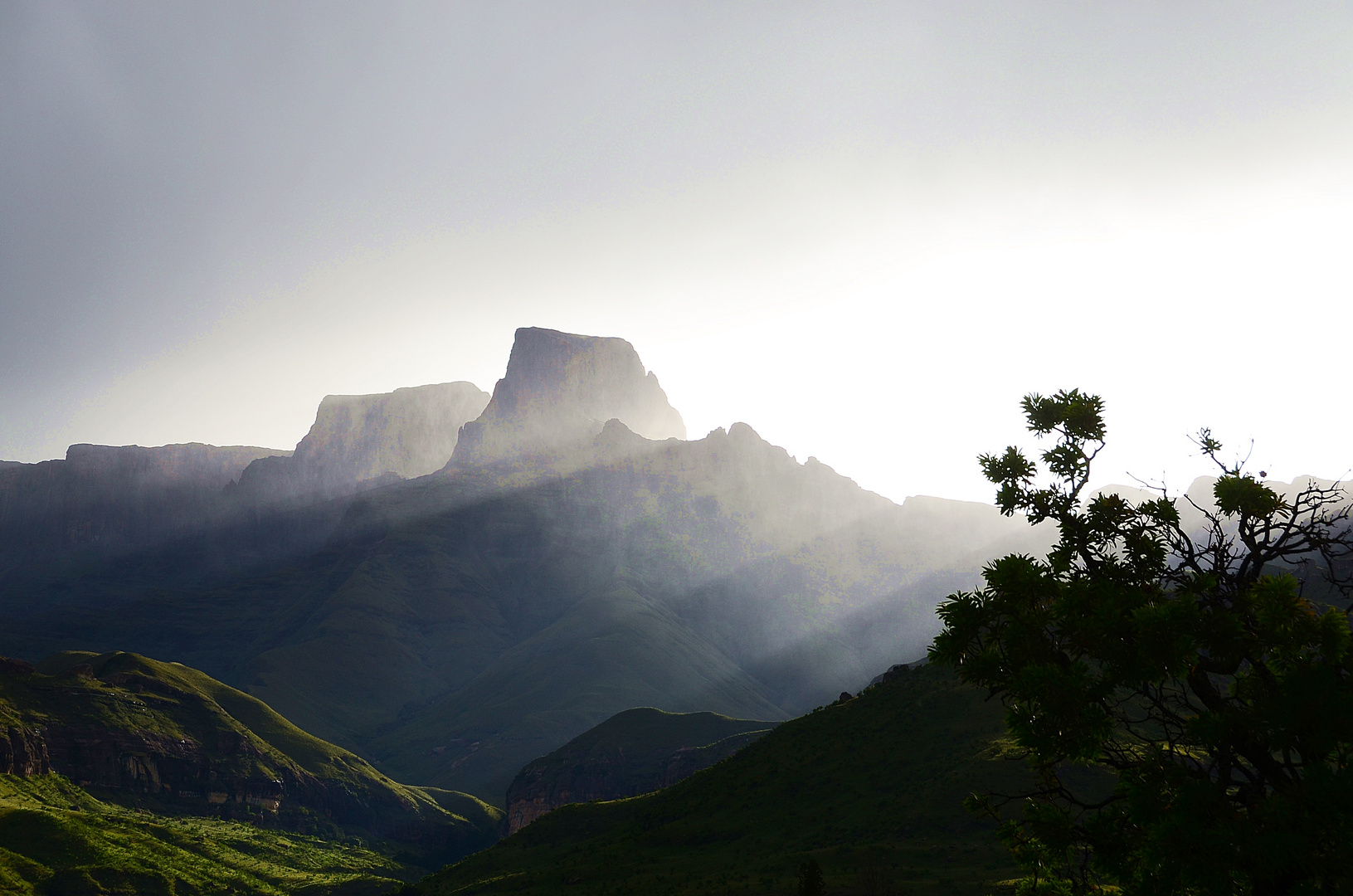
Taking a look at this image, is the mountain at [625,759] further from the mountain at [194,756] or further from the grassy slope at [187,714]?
the grassy slope at [187,714]

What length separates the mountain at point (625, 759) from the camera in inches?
6029

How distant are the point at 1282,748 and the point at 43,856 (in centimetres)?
12647

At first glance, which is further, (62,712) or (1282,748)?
(62,712)

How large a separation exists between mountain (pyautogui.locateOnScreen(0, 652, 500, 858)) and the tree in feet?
552

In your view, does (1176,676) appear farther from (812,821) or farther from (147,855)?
(147,855)

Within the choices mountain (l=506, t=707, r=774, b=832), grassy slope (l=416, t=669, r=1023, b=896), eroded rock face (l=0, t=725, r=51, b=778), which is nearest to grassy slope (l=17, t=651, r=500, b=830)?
eroded rock face (l=0, t=725, r=51, b=778)

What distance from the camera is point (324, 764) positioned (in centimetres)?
18562

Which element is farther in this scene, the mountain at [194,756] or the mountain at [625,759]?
the mountain at [625,759]

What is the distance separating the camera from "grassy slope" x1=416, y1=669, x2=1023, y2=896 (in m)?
54.7

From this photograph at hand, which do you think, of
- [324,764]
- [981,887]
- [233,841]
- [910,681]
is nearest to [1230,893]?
[981,887]

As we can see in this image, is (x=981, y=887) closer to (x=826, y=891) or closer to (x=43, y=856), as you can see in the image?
(x=826, y=891)

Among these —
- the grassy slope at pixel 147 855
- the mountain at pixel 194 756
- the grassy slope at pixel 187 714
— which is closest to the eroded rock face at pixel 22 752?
the mountain at pixel 194 756

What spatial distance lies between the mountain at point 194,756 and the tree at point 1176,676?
552ft

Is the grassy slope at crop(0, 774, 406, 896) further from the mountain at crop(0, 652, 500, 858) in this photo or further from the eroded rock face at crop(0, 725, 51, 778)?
the mountain at crop(0, 652, 500, 858)
